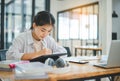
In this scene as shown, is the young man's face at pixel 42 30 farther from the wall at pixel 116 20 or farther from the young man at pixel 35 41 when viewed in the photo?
the wall at pixel 116 20

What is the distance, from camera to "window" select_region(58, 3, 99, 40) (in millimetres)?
6902

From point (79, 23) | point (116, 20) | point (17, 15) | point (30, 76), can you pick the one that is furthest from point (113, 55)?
point (116, 20)

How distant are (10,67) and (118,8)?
7632 millimetres

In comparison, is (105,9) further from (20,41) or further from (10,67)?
(10,67)

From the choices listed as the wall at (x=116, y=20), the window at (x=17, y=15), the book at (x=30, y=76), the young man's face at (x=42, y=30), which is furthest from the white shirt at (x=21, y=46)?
the wall at (x=116, y=20)

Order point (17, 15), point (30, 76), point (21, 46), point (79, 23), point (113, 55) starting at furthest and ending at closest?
1. point (79, 23)
2. point (17, 15)
3. point (21, 46)
4. point (113, 55)
5. point (30, 76)

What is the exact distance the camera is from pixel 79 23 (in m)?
7.77

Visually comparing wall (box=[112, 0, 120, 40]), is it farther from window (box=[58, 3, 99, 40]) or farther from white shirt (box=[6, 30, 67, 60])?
white shirt (box=[6, 30, 67, 60])

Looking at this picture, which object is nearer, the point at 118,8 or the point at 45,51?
the point at 45,51

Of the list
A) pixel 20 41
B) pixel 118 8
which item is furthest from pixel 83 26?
pixel 20 41

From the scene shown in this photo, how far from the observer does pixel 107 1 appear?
14.8 ft

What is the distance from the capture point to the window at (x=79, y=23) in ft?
22.6

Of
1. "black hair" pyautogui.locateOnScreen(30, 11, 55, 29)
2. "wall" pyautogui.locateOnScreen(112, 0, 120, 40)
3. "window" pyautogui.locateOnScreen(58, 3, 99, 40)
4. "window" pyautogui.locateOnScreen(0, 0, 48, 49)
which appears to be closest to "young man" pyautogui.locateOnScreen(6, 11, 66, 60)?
"black hair" pyautogui.locateOnScreen(30, 11, 55, 29)

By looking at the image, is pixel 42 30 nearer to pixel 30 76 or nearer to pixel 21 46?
pixel 21 46
